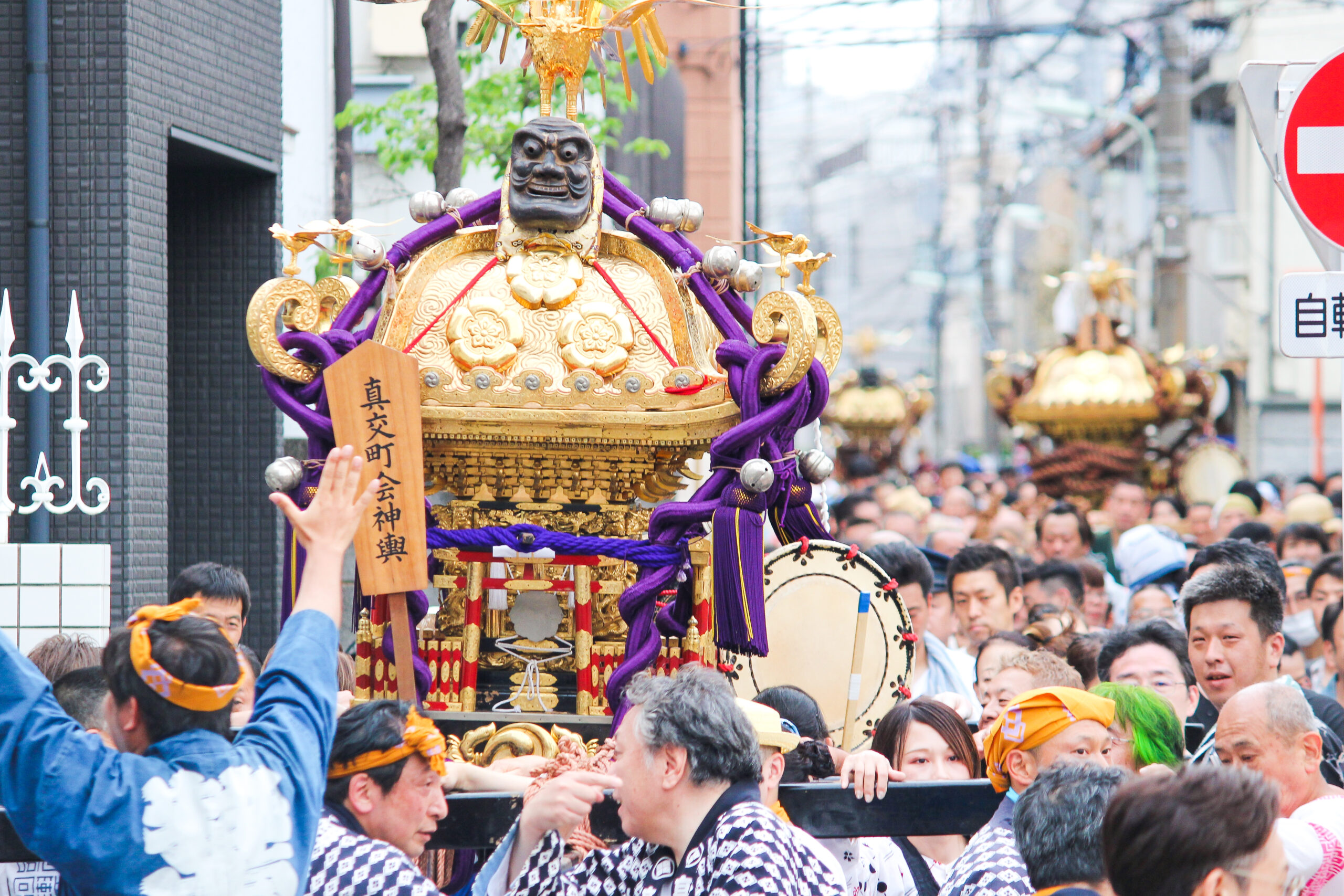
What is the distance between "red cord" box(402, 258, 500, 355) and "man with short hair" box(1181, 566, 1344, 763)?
2411 mm

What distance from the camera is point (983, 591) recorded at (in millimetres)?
7047

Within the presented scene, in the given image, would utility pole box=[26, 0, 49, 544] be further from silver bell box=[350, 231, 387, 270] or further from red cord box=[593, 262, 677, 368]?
red cord box=[593, 262, 677, 368]

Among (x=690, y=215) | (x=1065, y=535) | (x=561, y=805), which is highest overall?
(x=690, y=215)

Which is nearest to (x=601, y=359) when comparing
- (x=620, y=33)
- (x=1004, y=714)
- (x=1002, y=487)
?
(x=620, y=33)

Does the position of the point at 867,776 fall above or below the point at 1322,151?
below

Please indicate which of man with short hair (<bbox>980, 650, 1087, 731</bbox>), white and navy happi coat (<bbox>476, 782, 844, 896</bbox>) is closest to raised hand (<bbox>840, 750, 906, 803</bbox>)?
white and navy happi coat (<bbox>476, 782, 844, 896</bbox>)

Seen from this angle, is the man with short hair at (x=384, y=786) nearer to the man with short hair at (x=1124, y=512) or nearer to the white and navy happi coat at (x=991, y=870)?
the white and navy happi coat at (x=991, y=870)

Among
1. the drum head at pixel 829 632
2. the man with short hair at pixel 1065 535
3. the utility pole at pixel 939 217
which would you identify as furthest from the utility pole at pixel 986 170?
the drum head at pixel 829 632

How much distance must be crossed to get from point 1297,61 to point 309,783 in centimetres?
305

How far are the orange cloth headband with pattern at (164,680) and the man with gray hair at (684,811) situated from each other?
2.90 ft

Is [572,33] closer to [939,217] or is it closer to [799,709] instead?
[799,709]

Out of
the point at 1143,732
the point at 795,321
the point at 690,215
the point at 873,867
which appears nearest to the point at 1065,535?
the point at 690,215

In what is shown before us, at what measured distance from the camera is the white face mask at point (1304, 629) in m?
7.77

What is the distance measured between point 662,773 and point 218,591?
2.53 metres
